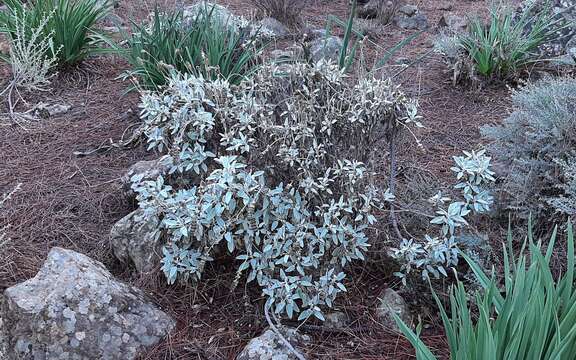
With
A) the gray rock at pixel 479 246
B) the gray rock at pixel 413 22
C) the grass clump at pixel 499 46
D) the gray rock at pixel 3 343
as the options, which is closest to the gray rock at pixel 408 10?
the gray rock at pixel 413 22

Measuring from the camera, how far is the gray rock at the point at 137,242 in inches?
106

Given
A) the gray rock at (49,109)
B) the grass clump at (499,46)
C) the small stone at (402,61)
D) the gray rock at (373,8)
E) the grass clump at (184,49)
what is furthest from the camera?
the gray rock at (373,8)

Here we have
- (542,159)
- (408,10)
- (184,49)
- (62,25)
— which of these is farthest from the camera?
(408,10)

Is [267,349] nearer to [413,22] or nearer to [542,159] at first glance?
[542,159]

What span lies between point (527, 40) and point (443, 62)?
2.07 ft

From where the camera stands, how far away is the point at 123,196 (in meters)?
3.21

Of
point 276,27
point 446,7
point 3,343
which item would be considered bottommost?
point 3,343

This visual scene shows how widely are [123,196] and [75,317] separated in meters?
0.97

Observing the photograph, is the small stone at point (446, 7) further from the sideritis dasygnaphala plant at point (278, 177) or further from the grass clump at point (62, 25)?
the sideritis dasygnaphala plant at point (278, 177)

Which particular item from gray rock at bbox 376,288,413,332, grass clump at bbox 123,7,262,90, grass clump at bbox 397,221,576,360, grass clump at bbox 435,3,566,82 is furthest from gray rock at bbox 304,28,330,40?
grass clump at bbox 397,221,576,360

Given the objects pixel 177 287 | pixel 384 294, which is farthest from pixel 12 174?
pixel 384 294

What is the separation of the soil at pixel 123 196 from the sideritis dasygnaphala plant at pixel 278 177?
127 mm

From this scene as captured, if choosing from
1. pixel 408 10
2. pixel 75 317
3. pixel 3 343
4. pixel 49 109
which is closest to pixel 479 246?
pixel 75 317

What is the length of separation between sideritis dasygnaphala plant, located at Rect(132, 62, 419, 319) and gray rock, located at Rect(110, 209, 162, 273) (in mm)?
88
